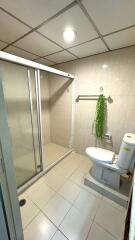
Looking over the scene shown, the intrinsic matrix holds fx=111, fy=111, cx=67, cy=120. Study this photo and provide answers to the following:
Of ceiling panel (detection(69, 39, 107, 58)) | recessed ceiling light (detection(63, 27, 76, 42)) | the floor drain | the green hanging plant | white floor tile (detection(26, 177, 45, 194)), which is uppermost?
ceiling panel (detection(69, 39, 107, 58))

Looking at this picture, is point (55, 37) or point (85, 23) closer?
point (85, 23)

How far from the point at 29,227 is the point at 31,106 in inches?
57.3

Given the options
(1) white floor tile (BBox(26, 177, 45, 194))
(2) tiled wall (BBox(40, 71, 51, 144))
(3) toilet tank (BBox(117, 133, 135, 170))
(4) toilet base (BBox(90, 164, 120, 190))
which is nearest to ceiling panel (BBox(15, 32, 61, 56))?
(2) tiled wall (BBox(40, 71, 51, 144))

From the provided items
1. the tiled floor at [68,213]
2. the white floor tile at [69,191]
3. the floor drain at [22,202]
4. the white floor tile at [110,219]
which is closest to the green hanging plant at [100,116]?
the tiled floor at [68,213]

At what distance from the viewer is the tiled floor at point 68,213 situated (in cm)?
115

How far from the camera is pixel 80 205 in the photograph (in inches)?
57.2

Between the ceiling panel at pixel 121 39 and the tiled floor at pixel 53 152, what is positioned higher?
the ceiling panel at pixel 121 39

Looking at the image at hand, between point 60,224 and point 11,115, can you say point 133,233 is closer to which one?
point 60,224

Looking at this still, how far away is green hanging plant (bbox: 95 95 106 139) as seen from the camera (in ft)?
6.71

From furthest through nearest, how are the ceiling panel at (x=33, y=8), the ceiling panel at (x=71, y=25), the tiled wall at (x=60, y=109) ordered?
1. the tiled wall at (x=60, y=109)
2. the ceiling panel at (x=71, y=25)
3. the ceiling panel at (x=33, y=8)

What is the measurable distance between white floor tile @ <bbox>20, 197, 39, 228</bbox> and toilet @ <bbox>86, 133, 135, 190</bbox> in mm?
960

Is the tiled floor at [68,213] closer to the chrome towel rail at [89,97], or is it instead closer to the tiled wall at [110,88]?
the tiled wall at [110,88]

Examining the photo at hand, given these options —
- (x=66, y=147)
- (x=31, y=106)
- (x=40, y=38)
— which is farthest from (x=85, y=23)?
(x=66, y=147)

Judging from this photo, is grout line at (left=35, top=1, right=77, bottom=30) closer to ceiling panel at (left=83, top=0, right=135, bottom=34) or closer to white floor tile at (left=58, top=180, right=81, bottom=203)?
ceiling panel at (left=83, top=0, right=135, bottom=34)
